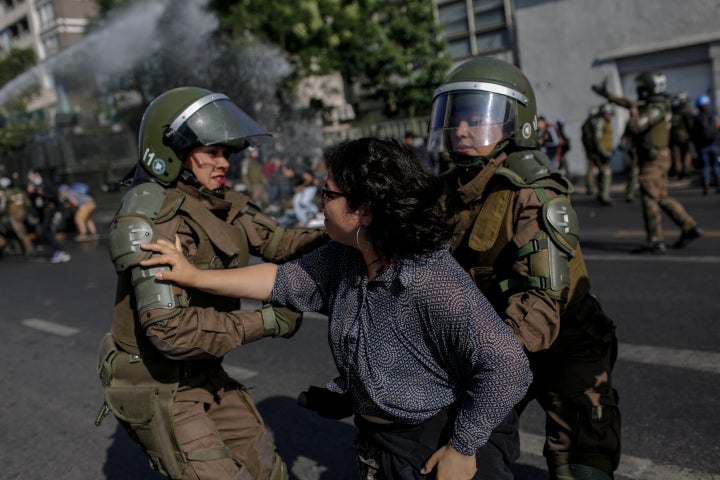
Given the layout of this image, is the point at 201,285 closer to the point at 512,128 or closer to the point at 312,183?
the point at 512,128

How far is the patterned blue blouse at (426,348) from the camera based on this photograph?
170 cm

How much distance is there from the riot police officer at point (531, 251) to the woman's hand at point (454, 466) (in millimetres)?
291

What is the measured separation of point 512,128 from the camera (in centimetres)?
244

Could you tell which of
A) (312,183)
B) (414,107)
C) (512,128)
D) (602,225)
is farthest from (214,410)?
(414,107)

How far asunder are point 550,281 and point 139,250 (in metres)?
1.20

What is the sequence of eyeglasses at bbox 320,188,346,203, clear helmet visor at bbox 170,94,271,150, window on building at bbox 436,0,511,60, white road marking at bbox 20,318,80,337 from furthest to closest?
window on building at bbox 436,0,511,60 → white road marking at bbox 20,318,80,337 → clear helmet visor at bbox 170,94,271,150 → eyeglasses at bbox 320,188,346,203

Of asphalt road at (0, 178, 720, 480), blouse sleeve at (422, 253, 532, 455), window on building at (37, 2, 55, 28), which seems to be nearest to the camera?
blouse sleeve at (422, 253, 532, 455)

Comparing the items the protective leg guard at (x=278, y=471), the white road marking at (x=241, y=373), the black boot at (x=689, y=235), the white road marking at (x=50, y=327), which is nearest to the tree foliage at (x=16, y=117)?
the white road marking at (x=50, y=327)

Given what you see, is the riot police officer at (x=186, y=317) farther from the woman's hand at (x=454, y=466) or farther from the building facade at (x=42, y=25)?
the building facade at (x=42, y=25)

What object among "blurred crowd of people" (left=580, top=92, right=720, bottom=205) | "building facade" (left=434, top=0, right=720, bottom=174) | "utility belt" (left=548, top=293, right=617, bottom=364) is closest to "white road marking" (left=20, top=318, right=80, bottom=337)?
"utility belt" (left=548, top=293, right=617, bottom=364)

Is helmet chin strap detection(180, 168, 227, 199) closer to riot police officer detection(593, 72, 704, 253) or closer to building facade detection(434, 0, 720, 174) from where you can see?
riot police officer detection(593, 72, 704, 253)

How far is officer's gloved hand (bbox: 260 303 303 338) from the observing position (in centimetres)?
213

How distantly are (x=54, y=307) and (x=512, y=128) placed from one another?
7.07 m

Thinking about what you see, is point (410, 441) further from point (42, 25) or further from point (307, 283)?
point (42, 25)
